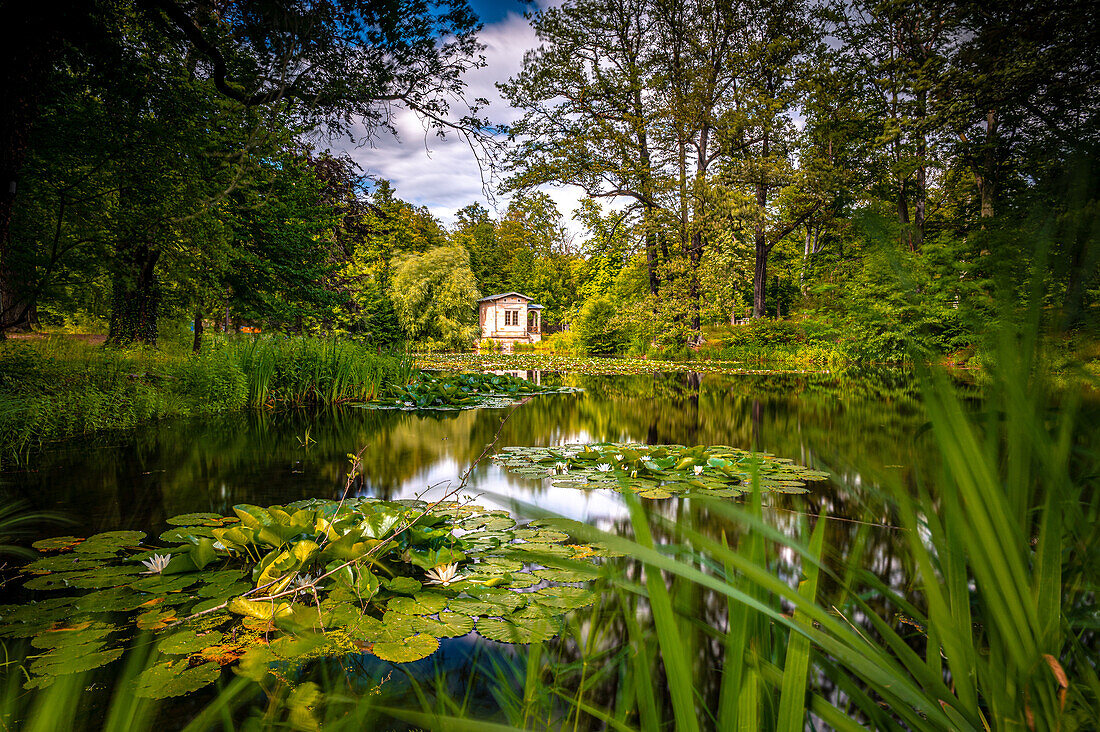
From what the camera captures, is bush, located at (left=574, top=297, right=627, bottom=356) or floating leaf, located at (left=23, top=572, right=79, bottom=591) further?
bush, located at (left=574, top=297, right=627, bottom=356)

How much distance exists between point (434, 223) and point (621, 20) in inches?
1056

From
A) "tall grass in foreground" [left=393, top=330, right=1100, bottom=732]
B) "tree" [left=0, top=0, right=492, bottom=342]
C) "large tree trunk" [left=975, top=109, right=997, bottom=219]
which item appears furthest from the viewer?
"large tree trunk" [left=975, top=109, right=997, bottom=219]

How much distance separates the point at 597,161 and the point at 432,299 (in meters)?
11.7

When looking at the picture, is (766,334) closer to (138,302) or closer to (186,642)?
(138,302)

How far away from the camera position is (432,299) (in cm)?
2400

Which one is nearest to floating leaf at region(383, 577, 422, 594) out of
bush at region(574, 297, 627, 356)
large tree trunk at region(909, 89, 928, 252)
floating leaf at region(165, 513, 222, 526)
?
floating leaf at region(165, 513, 222, 526)

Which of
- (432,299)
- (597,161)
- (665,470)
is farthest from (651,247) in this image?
(665,470)

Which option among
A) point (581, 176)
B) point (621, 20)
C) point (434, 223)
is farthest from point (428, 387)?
point (434, 223)

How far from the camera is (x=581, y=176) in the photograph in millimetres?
15523

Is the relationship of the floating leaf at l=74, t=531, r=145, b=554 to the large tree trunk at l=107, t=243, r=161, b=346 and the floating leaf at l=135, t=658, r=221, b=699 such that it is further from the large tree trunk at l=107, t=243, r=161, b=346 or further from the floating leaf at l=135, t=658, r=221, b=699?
the large tree trunk at l=107, t=243, r=161, b=346

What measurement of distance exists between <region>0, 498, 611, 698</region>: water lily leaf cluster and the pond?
0.11 meters

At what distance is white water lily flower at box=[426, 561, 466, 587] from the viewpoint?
1.72 meters

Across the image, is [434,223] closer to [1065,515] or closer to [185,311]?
[185,311]

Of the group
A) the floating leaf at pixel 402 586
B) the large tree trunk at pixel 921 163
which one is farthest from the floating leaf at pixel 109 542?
the large tree trunk at pixel 921 163
